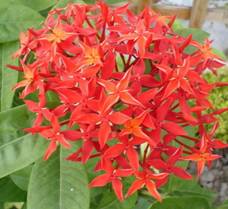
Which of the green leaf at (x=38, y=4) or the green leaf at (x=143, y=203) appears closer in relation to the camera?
the green leaf at (x=38, y=4)

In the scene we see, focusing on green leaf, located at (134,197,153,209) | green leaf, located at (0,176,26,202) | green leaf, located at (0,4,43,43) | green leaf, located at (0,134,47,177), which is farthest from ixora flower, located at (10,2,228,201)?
green leaf, located at (134,197,153,209)

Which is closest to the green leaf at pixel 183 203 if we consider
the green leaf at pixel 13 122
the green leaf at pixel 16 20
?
the green leaf at pixel 13 122

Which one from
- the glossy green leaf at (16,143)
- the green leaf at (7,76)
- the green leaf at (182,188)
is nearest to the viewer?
the glossy green leaf at (16,143)

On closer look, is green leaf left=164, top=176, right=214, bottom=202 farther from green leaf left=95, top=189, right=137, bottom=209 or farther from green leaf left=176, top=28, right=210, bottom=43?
green leaf left=176, top=28, right=210, bottom=43

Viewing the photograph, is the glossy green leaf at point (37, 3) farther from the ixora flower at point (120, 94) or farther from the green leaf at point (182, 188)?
the green leaf at point (182, 188)

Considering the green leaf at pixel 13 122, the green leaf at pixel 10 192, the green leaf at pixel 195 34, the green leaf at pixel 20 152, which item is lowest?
the green leaf at pixel 10 192

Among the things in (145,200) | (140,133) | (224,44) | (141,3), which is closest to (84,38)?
(140,133)

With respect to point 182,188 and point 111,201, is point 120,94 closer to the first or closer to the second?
point 111,201

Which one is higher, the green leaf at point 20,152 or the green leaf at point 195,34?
the green leaf at point 195,34
